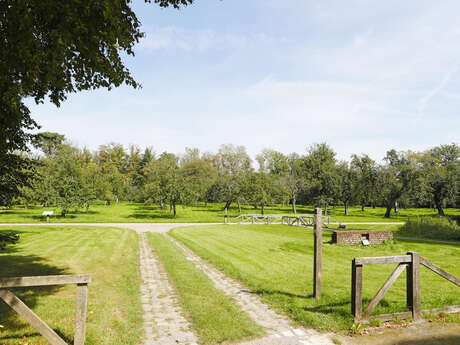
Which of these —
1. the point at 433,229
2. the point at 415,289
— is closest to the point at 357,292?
the point at 415,289

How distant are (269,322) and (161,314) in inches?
93.2

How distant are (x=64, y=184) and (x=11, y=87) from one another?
35411 mm

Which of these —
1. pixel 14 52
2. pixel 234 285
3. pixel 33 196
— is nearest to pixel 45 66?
pixel 14 52

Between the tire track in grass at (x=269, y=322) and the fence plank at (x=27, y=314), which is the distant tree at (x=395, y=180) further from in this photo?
the fence plank at (x=27, y=314)

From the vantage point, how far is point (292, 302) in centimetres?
680

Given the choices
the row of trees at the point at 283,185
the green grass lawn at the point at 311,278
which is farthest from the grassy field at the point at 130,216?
the green grass lawn at the point at 311,278

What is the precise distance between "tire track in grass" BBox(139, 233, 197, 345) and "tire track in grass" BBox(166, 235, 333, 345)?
1.27m

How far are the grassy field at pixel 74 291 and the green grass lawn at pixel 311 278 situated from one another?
10.9 ft

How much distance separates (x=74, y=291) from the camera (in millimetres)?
7461

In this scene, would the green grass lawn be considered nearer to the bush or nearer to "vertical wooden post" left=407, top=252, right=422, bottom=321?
"vertical wooden post" left=407, top=252, right=422, bottom=321

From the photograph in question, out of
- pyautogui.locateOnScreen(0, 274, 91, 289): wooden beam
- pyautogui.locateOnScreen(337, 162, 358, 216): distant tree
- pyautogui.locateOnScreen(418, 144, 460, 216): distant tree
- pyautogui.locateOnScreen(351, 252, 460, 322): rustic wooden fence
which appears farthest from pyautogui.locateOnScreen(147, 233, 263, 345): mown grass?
pyautogui.locateOnScreen(418, 144, 460, 216): distant tree

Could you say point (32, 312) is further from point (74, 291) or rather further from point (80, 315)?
point (74, 291)

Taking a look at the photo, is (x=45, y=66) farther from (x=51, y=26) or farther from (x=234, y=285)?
(x=234, y=285)

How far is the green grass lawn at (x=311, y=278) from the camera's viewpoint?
6.32m
